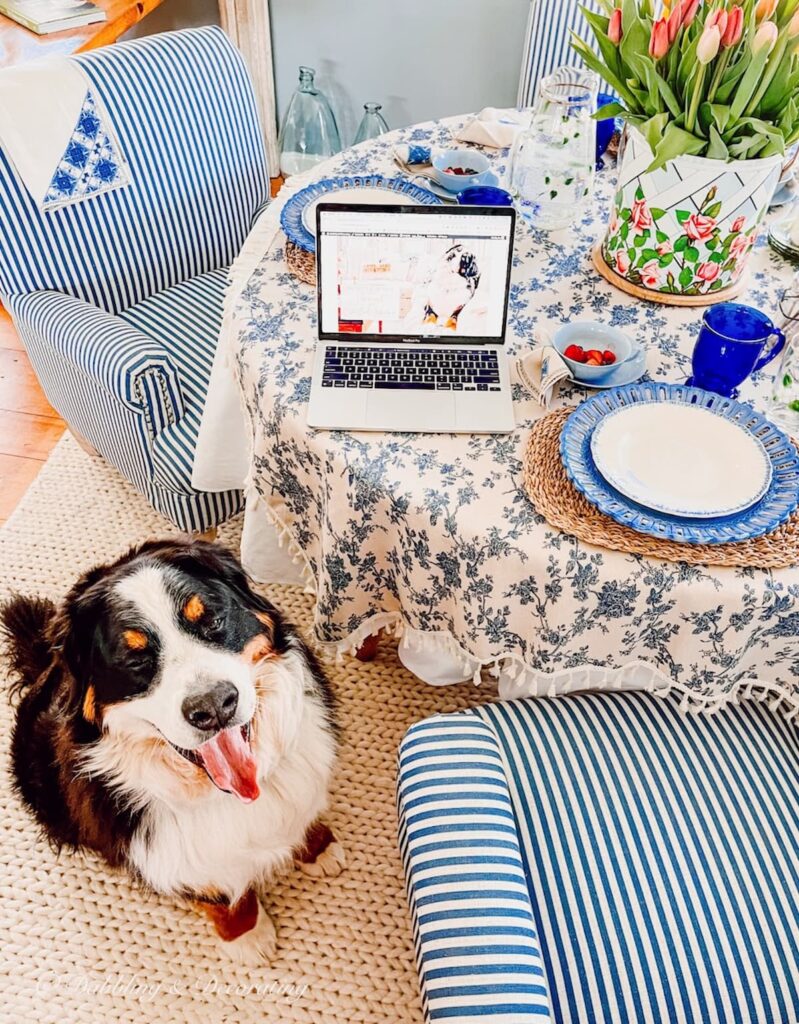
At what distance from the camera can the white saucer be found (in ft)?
3.78

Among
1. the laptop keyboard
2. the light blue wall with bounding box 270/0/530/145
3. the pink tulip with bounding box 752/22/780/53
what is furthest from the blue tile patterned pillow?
the light blue wall with bounding box 270/0/530/145

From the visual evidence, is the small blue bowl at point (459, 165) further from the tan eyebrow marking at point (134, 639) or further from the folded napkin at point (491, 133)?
the tan eyebrow marking at point (134, 639)

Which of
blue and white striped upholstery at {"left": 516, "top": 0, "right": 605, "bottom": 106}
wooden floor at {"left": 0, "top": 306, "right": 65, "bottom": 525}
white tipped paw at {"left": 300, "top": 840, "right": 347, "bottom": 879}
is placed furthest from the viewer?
wooden floor at {"left": 0, "top": 306, "right": 65, "bottom": 525}

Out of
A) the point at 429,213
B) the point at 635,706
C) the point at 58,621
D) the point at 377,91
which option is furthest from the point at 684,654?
the point at 377,91

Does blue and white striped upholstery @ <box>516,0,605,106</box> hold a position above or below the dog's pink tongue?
above

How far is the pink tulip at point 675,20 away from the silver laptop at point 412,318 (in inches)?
12.4

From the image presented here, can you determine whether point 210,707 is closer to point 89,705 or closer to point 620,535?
point 89,705

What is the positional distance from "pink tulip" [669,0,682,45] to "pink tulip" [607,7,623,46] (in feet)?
0.30

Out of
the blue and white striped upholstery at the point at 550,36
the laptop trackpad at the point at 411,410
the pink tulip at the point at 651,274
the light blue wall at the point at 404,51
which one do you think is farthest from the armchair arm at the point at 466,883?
the light blue wall at the point at 404,51

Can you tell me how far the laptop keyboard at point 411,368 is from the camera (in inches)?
45.9

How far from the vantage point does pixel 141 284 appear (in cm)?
185

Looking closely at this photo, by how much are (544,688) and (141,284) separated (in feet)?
4.21

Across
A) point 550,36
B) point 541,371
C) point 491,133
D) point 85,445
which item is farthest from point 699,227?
point 85,445

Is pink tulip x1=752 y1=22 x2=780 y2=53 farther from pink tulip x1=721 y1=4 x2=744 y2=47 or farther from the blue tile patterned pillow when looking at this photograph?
the blue tile patterned pillow
